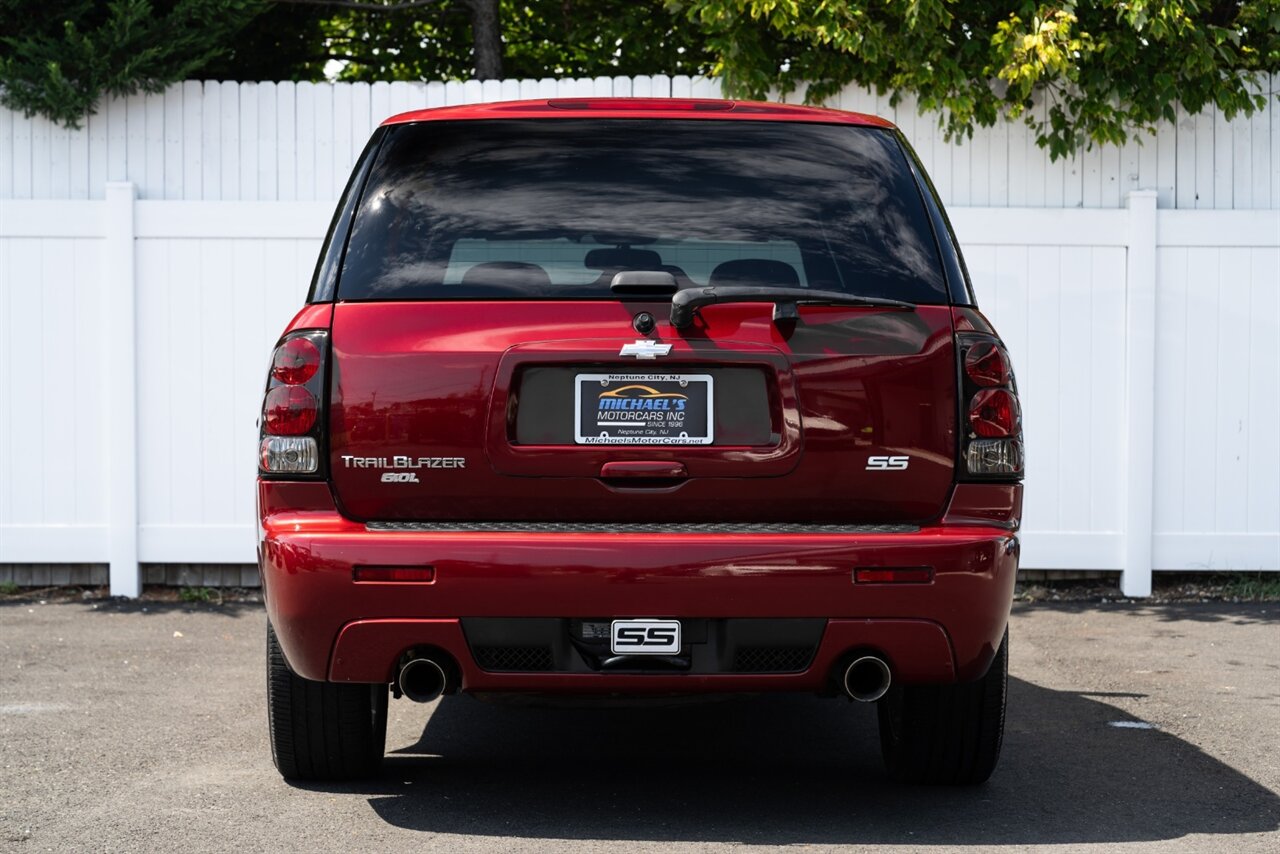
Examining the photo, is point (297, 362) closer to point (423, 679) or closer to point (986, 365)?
point (423, 679)

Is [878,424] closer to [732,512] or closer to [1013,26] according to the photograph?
[732,512]

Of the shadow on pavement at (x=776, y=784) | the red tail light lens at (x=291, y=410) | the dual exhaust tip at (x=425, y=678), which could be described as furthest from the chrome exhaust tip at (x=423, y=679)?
the red tail light lens at (x=291, y=410)

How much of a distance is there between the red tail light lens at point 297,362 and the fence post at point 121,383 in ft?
15.6

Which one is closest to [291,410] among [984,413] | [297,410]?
[297,410]

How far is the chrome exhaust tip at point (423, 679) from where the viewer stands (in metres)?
3.97

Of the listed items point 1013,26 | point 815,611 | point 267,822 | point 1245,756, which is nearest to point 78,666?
point 267,822

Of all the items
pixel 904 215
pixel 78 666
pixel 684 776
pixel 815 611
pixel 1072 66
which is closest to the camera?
pixel 815 611

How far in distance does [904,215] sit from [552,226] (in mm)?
886

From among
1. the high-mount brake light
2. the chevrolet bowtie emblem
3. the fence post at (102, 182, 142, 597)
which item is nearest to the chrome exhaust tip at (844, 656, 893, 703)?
the chevrolet bowtie emblem

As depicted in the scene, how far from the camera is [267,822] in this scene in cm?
430

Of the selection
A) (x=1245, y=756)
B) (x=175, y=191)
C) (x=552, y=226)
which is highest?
(x=175, y=191)

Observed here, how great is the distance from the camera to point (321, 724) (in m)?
4.57

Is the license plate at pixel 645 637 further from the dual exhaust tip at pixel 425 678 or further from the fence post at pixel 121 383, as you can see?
the fence post at pixel 121 383

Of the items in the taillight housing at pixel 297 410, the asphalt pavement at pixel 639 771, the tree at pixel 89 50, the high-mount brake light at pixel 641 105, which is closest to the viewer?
the taillight housing at pixel 297 410
